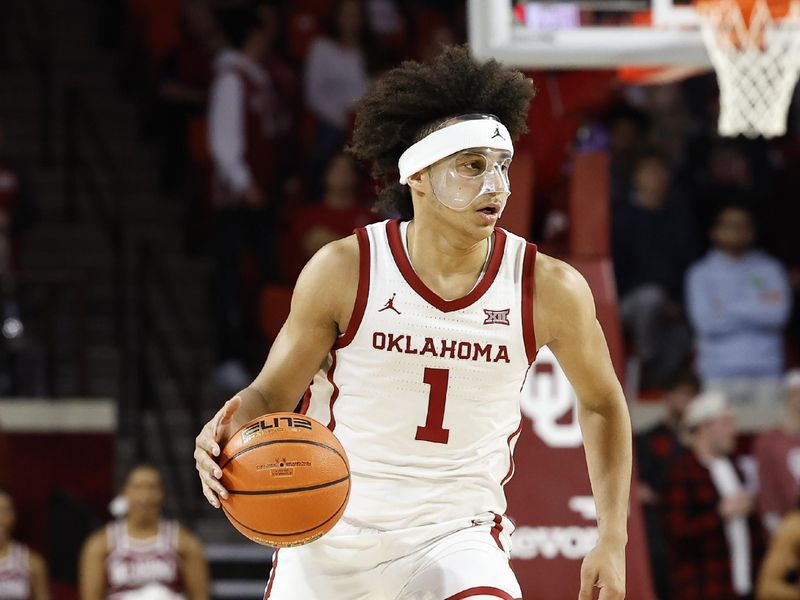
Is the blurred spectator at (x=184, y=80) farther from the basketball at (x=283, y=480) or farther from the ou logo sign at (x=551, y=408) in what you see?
the basketball at (x=283, y=480)

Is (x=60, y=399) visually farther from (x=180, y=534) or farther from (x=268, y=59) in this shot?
(x=268, y=59)

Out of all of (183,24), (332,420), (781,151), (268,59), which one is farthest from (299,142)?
(332,420)

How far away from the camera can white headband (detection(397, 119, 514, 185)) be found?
4352mm

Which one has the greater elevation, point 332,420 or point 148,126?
point 148,126

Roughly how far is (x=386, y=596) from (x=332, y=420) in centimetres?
55

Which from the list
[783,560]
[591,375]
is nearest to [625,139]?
[783,560]

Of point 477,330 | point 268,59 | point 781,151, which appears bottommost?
point 477,330

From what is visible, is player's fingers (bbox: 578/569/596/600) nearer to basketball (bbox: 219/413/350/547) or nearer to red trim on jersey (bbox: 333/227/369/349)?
basketball (bbox: 219/413/350/547)

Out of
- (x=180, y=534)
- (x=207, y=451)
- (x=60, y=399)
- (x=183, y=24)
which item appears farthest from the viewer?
(x=183, y=24)

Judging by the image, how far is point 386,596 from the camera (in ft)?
13.8

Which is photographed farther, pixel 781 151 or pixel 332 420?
pixel 781 151

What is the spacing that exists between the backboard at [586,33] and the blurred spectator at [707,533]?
2798 millimetres

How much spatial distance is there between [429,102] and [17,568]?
17.0 ft

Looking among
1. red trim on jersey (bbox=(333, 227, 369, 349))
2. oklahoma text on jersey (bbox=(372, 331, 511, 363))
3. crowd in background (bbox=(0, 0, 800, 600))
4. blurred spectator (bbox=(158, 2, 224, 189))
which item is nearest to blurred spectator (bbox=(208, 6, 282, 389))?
crowd in background (bbox=(0, 0, 800, 600))
